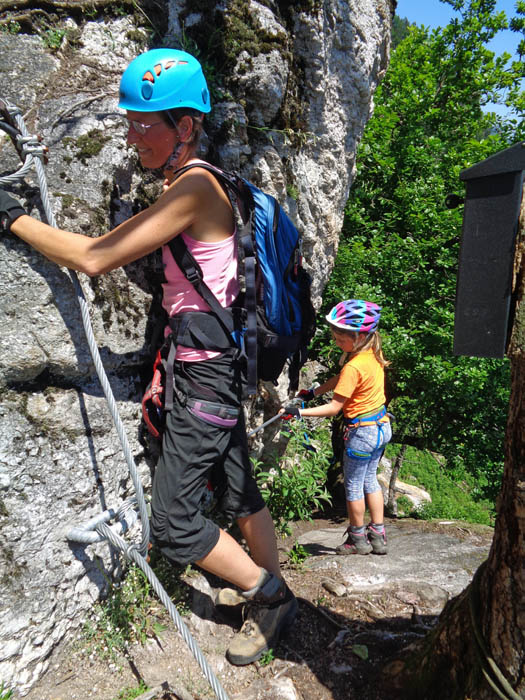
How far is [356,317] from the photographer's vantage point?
436 centimetres

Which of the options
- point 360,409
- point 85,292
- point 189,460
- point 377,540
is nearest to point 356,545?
point 377,540

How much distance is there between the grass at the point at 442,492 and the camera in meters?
10.0

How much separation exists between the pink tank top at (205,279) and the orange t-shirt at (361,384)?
1804mm

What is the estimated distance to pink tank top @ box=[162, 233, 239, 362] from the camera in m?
2.71

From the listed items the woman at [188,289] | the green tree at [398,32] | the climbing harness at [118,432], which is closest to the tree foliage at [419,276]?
the green tree at [398,32]

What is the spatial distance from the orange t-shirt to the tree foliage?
1.89 m

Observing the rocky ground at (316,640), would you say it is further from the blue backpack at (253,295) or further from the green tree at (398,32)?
the green tree at (398,32)

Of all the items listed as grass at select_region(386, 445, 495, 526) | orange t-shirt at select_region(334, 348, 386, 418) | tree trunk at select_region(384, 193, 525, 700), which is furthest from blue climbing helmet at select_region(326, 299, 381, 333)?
grass at select_region(386, 445, 495, 526)

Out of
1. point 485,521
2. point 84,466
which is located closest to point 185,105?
point 84,466

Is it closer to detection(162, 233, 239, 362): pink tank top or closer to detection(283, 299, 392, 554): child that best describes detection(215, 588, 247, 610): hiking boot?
detection(283, 299, 392, 554): child

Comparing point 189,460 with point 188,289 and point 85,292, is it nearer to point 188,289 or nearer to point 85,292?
point 188,289

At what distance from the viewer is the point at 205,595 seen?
11.4 ft

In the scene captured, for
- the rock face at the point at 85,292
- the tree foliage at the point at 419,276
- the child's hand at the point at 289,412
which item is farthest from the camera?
the tree foliage at the point at 419,276

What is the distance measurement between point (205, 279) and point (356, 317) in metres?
1.98
